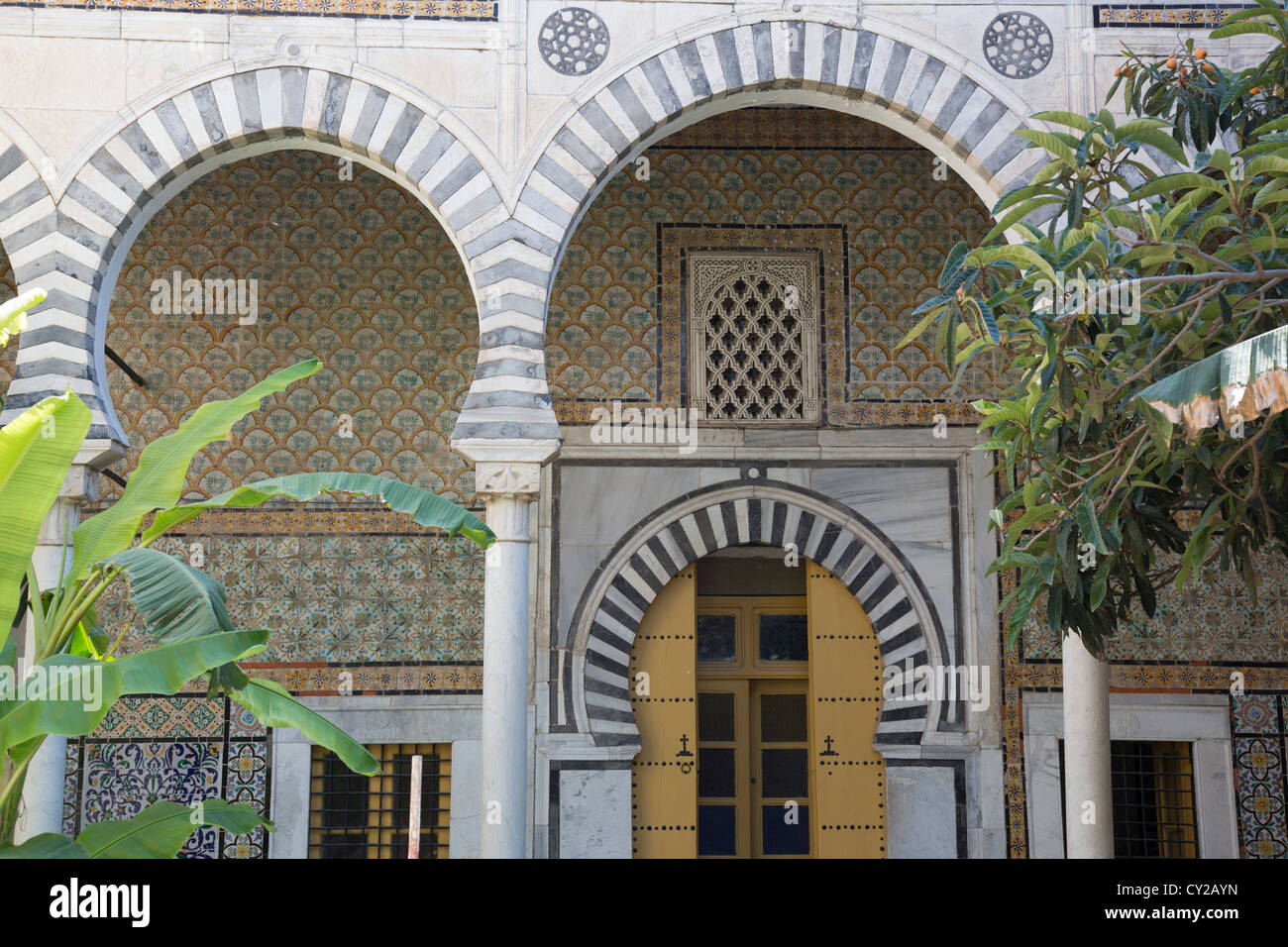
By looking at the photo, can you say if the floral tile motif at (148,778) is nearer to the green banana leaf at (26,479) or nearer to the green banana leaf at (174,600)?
the green banana leaf at (26,479)

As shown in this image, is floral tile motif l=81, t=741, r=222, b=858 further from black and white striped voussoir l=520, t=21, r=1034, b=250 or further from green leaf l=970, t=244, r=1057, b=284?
green leaf l=970, t=244, r=1057, b=284

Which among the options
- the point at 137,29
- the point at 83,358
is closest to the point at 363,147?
the point at 137,29

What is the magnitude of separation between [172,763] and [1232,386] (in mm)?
5388

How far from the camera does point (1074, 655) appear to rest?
5.52 m

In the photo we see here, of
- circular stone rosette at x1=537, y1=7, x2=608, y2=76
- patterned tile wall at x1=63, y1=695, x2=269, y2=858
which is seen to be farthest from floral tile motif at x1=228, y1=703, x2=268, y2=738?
circular stone rosette at x1=537, y1=7, x2=608, y2=76

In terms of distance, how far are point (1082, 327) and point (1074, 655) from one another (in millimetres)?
1817

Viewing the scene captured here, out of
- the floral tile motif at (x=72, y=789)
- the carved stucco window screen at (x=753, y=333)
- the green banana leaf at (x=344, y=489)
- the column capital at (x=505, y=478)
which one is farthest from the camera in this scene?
the carved stucco window screen at (x=753, y=333)

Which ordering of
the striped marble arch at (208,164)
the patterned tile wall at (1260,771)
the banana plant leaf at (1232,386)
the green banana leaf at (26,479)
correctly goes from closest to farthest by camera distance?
the banana plant leaf at (1232,386), the green banana leaf at (26,479), the striped marble arch at (208,164), the patterned tile wall at (1260,771)

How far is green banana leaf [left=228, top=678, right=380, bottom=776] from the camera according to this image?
4238 mm

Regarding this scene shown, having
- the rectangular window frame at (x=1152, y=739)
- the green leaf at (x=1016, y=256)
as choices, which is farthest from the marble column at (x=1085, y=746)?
the green leaf at (x=1016, y=256)

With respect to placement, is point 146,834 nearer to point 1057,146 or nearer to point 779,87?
point 1057,146

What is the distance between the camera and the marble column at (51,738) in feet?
16.8

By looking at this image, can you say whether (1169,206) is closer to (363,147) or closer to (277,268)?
(363,147)

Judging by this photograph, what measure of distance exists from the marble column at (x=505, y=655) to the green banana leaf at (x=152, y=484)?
112cm
